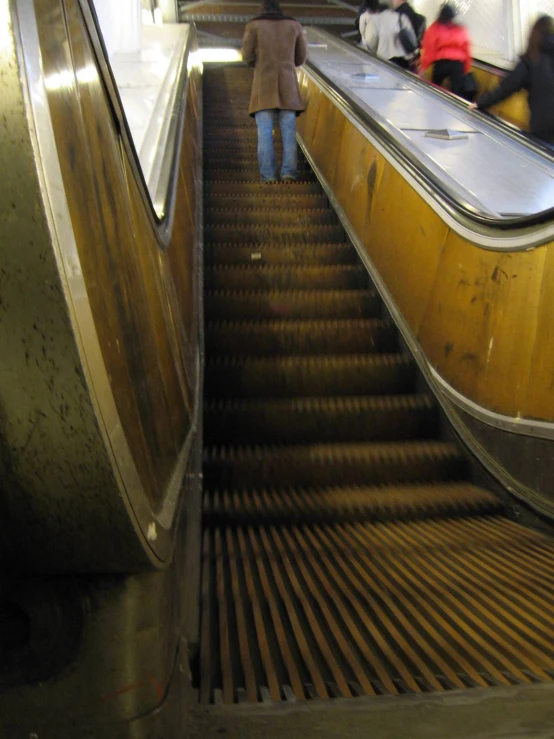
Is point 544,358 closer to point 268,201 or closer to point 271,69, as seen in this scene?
point 268,201

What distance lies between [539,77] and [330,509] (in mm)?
3238

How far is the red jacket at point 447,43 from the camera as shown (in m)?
5.89

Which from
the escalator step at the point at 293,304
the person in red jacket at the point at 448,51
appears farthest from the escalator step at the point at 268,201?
the person in red jacket at the point at 448,51

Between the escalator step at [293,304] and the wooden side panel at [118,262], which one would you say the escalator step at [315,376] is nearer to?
the escalator step at [293,304]

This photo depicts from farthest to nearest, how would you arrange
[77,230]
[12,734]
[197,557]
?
[197,557]
[12,734]
[77,230]

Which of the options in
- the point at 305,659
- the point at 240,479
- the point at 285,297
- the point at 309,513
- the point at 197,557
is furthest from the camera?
the point at 285,297

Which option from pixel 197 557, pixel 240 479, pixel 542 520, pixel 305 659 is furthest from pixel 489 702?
pixel 240 479

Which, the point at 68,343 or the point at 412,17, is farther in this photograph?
the point at 412,17

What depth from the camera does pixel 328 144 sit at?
16.7ft

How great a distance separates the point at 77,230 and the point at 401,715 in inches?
43.9

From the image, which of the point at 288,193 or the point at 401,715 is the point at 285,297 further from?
the point at 401,715

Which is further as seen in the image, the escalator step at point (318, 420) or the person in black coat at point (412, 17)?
the person in black coat at point (412, 17)

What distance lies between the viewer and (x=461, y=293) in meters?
2.81

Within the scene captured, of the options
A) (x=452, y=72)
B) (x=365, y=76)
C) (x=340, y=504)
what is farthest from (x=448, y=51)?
(x=340, y=504)
